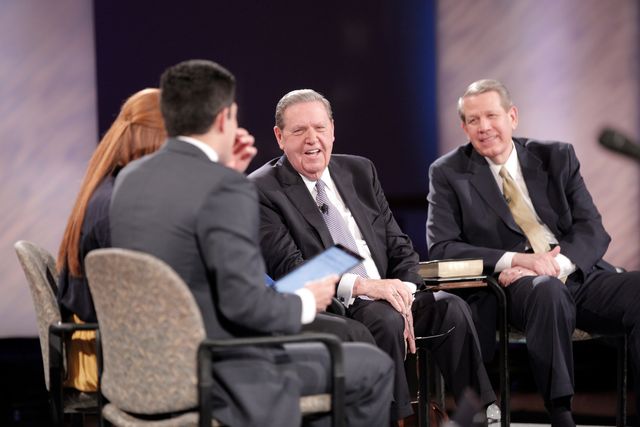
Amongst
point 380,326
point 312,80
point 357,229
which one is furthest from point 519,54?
point 380,326

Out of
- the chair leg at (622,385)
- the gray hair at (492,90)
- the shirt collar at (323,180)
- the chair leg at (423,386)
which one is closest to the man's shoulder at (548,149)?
the gray hair at (492,90)

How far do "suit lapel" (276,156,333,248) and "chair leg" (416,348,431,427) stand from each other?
0.68m

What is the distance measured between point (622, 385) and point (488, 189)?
1.05 meters

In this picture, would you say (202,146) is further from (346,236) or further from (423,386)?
(423,386)

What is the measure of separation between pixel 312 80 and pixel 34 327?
7.41 feet

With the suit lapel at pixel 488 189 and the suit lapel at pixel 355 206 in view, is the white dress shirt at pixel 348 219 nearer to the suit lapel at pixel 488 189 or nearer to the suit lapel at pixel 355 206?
the suit lapel at pixel 355 206

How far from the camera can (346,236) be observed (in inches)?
156

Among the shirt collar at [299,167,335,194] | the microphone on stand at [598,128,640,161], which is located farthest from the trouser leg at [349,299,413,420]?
the microphone on stand at [598,128,640,161]

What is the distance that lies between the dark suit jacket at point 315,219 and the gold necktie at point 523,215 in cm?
57

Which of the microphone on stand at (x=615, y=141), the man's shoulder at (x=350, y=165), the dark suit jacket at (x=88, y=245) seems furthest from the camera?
the man's shoulder at (x=350, y=165)

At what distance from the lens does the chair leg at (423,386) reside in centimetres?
398

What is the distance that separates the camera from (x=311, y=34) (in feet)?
17.6

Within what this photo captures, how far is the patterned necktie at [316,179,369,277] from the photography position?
394cm


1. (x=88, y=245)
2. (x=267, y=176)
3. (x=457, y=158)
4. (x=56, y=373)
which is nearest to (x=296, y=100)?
(x=267, y=176)
